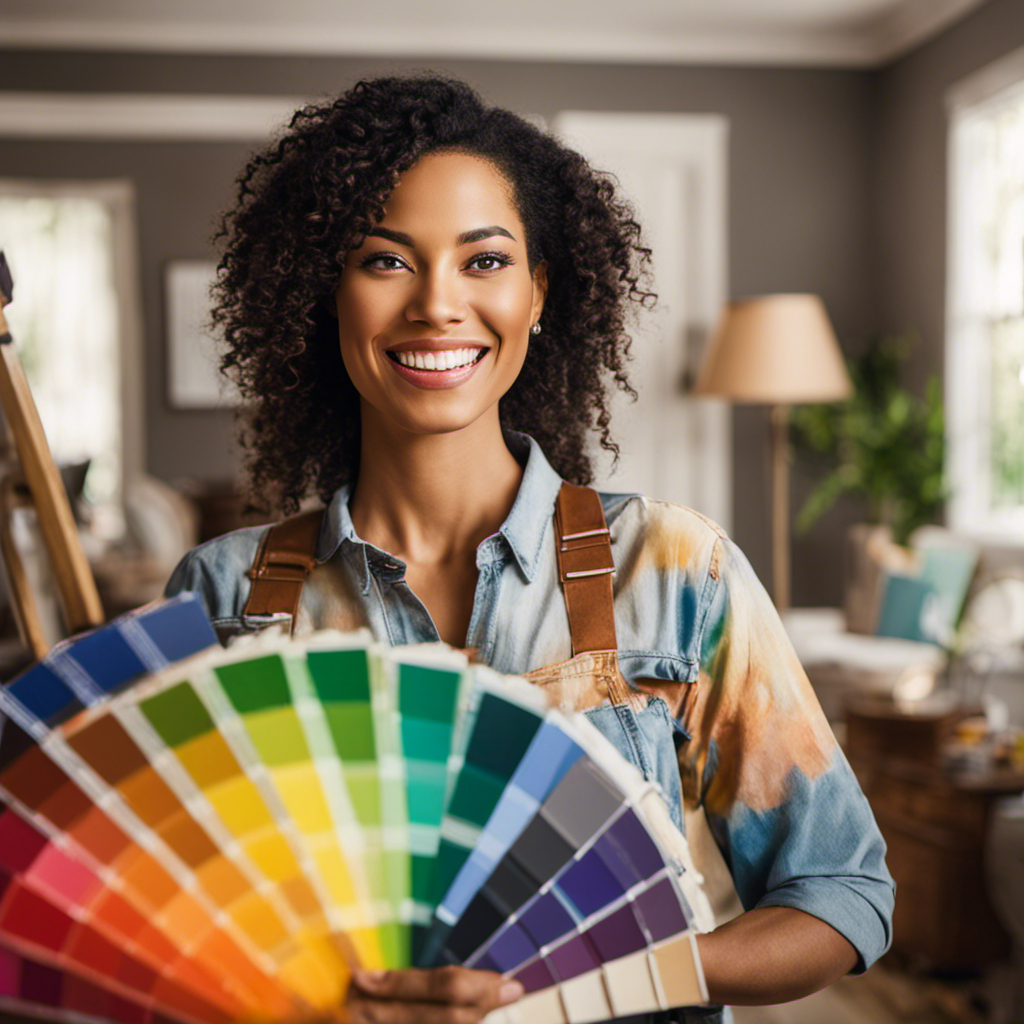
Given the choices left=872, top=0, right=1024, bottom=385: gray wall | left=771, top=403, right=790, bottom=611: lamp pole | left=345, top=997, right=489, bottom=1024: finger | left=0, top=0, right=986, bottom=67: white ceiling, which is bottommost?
left=771, top=403, right=790, bottom=611: lamp pole

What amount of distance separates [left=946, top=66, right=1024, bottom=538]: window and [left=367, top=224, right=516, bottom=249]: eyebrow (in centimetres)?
428

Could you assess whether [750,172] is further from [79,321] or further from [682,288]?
[79,321]

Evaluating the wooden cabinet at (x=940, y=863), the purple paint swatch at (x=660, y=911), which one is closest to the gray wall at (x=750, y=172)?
the wooden cabinet at (x=940, y=863)

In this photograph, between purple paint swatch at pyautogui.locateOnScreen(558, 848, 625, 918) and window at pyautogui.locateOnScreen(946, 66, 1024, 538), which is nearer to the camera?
purple paint swatch at pyautogui.locateOnScreen(558, 848, 625, 918)

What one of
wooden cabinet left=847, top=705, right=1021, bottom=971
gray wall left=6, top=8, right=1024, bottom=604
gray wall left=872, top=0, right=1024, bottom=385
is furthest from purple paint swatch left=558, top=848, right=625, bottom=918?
gray wall left=6, top=8, right=1024, bottom=604

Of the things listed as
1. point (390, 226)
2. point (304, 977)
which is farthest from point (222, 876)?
point (390, 226)

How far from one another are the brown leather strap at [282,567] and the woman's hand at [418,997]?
427mm

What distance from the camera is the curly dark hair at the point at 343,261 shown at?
936 mm

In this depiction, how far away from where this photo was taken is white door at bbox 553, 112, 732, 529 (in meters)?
5.86

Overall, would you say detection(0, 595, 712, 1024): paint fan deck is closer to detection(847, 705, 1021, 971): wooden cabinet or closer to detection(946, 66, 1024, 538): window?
detection(847, 705, 1021, 971): wooden cabinet

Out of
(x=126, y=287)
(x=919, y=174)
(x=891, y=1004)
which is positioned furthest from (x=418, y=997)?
(x=126, y=287)

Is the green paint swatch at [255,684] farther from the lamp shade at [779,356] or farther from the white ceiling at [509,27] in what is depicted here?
the white ceiling at [509,27]

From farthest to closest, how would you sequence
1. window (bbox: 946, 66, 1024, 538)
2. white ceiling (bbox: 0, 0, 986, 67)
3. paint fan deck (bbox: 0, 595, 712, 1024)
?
white ceiling (bbox: 0, 0, 986, 67) → window (bbox: 946, 66, 1024, 538) → paint fan deck (bbox: 0, 595, 712, 1024)

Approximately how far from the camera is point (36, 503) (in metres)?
0.77
